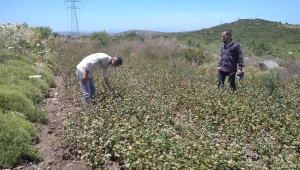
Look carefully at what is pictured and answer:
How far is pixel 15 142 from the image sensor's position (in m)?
4.30

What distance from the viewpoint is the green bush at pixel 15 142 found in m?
4.06

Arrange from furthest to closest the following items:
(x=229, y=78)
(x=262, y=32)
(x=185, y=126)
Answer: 1. (x=262, y=32)
2. (x=229, y=78)
3. (x=185, y=126)

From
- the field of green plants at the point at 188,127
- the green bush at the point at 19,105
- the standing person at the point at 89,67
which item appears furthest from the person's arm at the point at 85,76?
the green bush at the point at 19,105

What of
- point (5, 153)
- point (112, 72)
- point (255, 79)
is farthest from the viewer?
point (112, 72)

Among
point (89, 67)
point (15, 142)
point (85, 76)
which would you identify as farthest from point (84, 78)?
point (15, 142)

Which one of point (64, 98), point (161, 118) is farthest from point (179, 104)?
point (64, 98)

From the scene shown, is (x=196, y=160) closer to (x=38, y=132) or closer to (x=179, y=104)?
(x=179, y=104)

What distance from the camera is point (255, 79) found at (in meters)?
8.34

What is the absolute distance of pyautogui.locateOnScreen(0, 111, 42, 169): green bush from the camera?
160 inches

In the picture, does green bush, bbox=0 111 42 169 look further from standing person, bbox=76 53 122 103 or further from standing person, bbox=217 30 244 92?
standing person, bbox=217 30 244 92

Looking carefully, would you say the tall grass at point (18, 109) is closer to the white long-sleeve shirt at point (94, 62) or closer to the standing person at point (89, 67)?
the standing person at point (89, 67)

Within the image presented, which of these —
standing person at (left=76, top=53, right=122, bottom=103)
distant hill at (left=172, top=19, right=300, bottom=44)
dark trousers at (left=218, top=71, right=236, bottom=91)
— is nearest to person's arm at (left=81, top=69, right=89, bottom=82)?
standing person at (left=76, top=53, right=122, bottom=103)

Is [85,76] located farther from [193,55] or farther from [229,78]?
[193,55]

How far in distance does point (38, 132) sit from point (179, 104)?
2.98 m
